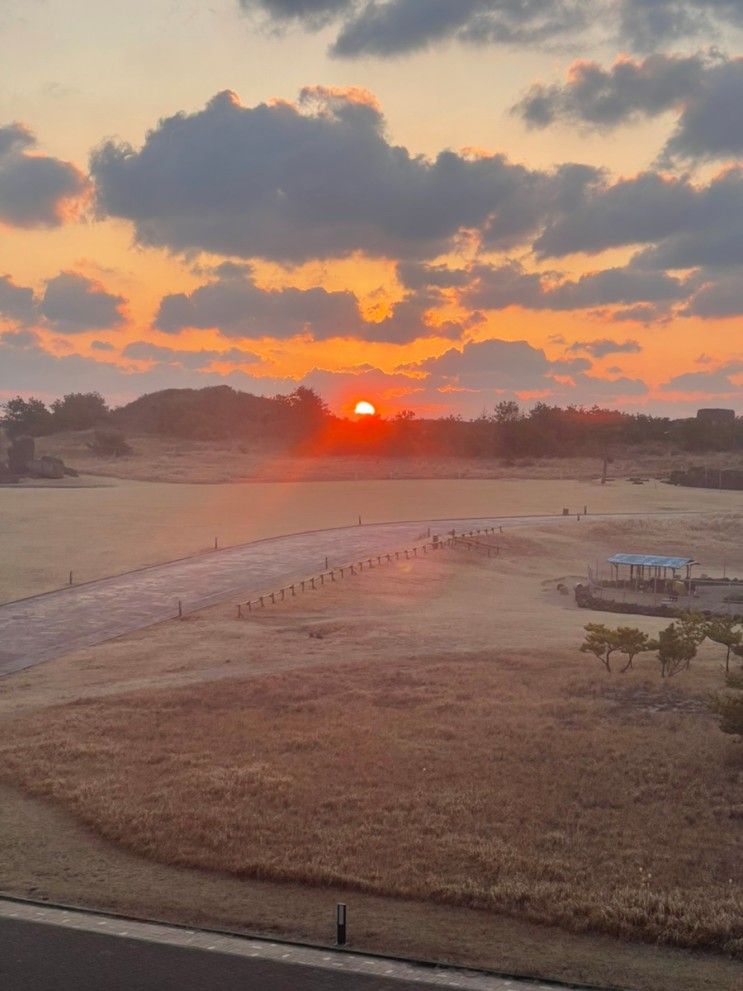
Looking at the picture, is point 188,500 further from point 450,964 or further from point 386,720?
point 450,964

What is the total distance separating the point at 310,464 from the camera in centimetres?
13988

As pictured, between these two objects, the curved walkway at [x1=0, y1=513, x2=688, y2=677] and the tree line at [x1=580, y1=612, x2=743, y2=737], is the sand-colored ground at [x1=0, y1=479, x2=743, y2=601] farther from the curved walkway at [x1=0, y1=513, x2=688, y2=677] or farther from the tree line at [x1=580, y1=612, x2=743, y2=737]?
the tree line at [x1=580, y1=612, x2=743, y2=737]

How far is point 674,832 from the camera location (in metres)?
15.8

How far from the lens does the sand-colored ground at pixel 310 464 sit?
125 metres

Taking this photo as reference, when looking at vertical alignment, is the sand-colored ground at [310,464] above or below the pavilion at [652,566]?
above

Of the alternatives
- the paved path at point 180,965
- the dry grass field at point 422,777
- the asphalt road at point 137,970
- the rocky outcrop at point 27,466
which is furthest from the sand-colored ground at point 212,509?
the asphalt road at point 137,970

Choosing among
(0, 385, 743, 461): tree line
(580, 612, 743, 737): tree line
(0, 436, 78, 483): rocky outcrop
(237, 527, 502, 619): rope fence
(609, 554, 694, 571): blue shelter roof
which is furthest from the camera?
(0, 385, 743, 461): tree line

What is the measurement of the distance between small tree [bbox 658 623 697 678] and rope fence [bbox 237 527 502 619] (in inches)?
723

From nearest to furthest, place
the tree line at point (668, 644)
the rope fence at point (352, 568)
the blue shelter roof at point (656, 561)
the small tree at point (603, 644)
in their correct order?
the tree line at point (668, 644) → the small tree at point (603, 644) → the rope fence at point (352, 568) → the blue shelter roof at point (656, 561)

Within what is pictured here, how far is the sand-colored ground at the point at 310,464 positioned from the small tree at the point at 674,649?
93444 millimetres

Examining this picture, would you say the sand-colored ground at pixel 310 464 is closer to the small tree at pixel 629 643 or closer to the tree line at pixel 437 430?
the tree line at pixel 437 430

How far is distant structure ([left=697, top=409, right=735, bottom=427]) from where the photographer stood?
167 metres

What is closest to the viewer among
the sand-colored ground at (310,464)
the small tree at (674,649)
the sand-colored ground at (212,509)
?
the small tree at (674,649)

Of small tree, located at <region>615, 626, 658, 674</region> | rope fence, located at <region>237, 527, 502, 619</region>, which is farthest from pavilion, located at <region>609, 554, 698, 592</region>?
small tree, located at <region>615, 626, 658, 674</region>
